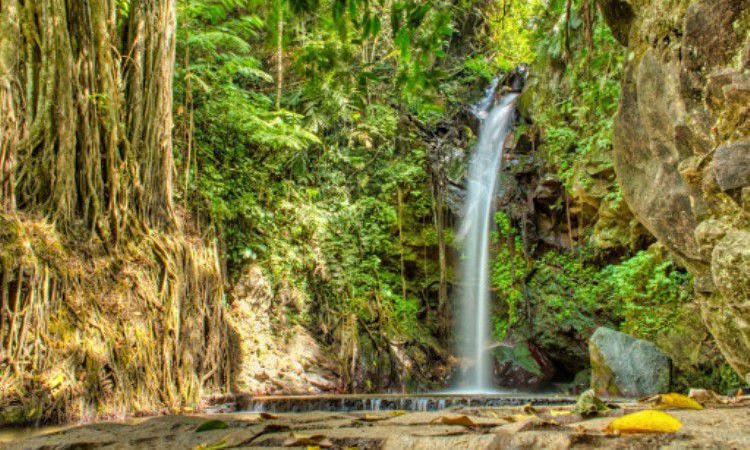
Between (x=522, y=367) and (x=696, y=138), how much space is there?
7131mm

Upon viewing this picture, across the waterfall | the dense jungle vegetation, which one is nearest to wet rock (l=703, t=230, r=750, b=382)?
the dense jungle vegetation

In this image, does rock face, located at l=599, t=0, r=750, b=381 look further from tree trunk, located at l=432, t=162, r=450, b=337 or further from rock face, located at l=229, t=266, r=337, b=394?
tree trunk, located at l=432, t=162, r=450, b=337

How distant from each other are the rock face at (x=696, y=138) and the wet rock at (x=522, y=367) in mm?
5492

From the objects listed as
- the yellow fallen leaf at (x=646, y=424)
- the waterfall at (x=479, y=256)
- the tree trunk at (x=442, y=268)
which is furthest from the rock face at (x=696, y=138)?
the waterfall at (x=479, y=256)

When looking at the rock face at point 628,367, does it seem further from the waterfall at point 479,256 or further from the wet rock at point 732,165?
the wet rock at point 732,165

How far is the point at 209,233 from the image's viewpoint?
704cm

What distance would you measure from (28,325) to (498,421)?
350cm

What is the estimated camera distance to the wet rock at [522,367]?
932 cm

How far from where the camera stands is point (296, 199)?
30.3 feet

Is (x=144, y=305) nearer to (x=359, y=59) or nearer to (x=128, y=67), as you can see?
(x=128, y=67)

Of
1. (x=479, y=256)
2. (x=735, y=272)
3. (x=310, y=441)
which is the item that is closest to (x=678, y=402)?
(x=735, y=272)

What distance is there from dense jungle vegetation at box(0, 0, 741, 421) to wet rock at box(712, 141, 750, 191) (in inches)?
49.1

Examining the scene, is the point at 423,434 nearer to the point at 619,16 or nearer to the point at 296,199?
the point at 619,16

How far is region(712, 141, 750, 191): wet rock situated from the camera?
214cm
